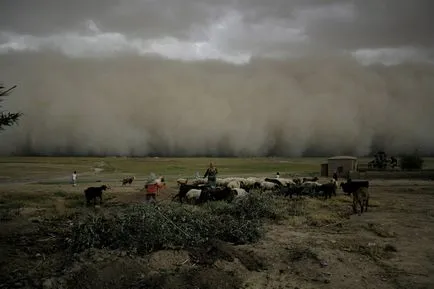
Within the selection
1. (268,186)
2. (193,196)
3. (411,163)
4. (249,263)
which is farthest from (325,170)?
(249,263)

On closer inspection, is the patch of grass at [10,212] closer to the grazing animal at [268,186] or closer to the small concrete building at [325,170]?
the grazing animal at [268,186]

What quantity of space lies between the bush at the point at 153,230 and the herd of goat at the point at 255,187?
629 cm

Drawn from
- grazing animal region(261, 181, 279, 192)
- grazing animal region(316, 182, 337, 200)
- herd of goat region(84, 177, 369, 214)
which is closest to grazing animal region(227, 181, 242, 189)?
herd of goat region(84, 177, 369, 214)

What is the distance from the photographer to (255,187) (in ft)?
92.0

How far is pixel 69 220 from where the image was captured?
16.8 metres

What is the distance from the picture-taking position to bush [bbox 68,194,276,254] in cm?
1162

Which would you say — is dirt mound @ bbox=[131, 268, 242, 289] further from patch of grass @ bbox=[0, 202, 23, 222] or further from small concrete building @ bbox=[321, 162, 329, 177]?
small concrete building @ bbox=[321, 162, 329, 177]

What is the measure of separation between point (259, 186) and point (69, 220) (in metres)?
14.4

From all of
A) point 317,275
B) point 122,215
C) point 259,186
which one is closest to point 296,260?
point 317,275

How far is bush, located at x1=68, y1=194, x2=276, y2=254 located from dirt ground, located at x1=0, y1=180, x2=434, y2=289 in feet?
1.35

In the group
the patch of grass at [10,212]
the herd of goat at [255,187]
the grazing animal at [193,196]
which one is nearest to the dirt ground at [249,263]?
the patch of grass at [10,212]

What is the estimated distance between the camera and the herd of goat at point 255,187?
825 inches

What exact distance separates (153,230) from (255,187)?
16.8 meters

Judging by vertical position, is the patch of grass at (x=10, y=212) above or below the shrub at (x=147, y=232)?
below
